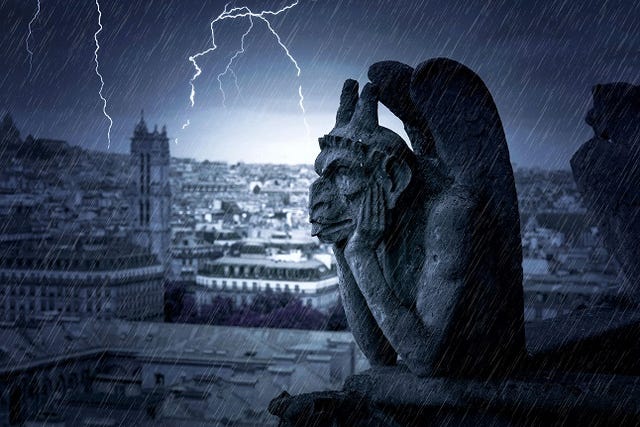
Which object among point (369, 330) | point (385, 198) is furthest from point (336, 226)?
point (369, 330)

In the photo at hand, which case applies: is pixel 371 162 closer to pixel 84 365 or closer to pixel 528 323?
pixel 528 323

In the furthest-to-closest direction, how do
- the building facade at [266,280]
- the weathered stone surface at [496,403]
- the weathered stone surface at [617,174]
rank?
the building facade at [266,280] < the weathered stone surface at [617,174] < the weathered stone surface at [496,403]

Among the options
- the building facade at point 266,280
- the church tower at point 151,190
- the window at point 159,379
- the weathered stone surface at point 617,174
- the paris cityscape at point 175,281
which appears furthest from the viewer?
the church tower at point 151,190

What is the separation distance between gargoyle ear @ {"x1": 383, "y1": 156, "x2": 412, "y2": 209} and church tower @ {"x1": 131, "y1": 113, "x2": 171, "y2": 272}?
57.9 meters

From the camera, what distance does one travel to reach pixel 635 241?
11.9ft

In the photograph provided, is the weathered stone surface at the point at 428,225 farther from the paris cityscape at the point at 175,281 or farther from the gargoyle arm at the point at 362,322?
the paris cityscape at the point at 175,281

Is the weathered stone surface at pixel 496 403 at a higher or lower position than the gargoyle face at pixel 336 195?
lower

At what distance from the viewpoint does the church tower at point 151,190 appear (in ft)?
197

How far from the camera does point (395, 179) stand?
95.6 inches

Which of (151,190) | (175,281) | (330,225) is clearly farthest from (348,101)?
(151,190)

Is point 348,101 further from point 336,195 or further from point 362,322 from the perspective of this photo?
point 362,322

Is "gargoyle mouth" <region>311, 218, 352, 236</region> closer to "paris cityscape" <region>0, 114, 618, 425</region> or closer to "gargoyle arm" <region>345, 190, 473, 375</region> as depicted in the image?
"gargoyle arm" <region>345, 190, 473, 375</region>

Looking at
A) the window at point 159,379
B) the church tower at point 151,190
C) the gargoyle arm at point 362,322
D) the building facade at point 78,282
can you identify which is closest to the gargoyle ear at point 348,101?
the gargoyle arm at point 362,322

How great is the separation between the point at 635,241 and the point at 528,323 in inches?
21.6
